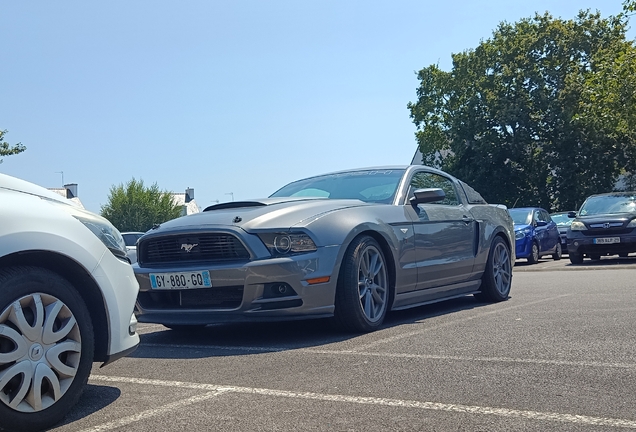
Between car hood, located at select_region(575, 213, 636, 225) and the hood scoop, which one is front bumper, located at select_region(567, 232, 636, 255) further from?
the hood scoop

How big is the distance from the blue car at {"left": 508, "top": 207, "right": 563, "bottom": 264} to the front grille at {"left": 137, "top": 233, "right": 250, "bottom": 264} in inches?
575

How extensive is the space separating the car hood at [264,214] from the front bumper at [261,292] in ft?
1.04

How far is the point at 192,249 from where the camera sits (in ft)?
19.9

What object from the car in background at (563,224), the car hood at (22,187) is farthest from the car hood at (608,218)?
the car hood at (22,187)

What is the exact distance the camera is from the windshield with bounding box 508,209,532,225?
20625 millimetres

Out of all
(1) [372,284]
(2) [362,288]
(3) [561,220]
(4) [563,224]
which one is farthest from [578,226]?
(2) [362,288]

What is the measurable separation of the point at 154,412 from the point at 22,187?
1.26 meters

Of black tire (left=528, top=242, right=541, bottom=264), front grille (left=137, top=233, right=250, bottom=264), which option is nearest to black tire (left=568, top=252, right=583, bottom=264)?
black tire (left=528, top=242, right=541, bottom=264)

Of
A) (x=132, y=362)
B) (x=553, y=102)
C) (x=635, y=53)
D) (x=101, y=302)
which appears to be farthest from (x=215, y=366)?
(x=553, y=102)

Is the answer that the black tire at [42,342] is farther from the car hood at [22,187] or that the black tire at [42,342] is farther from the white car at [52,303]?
the car hood at [22,187]

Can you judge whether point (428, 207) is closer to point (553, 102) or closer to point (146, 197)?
point (553, 102)

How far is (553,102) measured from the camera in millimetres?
44750

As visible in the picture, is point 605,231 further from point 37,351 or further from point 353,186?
point 37,351

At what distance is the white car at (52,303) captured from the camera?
342cm
